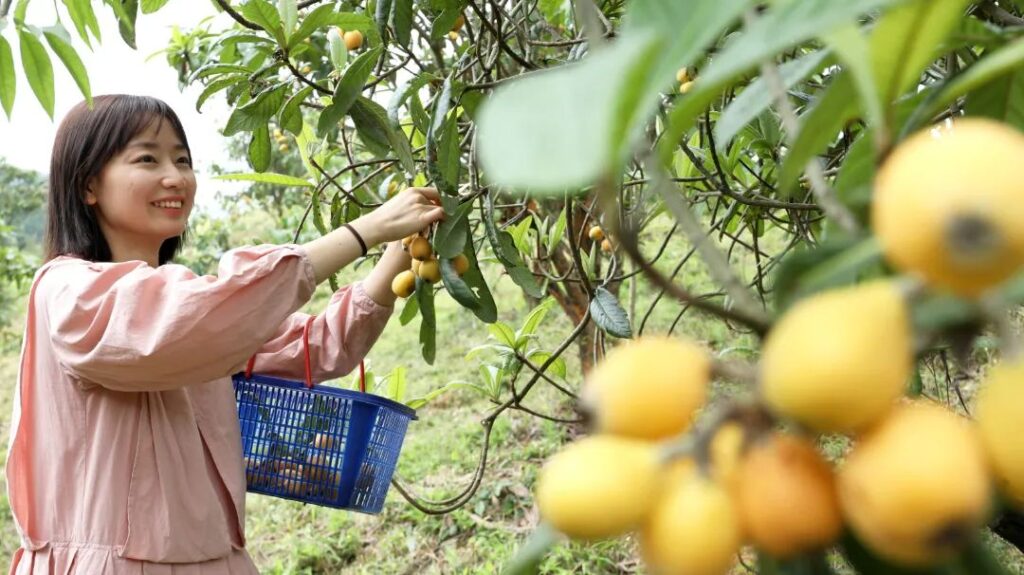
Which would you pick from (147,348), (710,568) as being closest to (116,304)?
(147,348)

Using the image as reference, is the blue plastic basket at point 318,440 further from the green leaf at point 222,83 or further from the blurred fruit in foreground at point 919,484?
the blurred fruit in foreground at point 919,484

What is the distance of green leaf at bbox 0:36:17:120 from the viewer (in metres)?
0.81

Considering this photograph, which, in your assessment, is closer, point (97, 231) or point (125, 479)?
point (125, 479)

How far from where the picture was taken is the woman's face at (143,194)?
1524 mm

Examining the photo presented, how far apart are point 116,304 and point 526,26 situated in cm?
80

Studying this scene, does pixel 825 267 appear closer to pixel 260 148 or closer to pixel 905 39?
pixel 905 39

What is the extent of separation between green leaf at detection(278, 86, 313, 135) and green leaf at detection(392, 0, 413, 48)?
15 centimetres

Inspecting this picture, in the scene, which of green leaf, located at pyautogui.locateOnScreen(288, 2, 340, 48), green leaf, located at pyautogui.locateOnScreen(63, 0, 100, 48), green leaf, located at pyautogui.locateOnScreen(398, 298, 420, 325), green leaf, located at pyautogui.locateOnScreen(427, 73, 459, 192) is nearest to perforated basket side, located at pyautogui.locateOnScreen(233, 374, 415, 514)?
green leaf, located at pyautogui.locateOnScreen(398, 298, 420, 325)

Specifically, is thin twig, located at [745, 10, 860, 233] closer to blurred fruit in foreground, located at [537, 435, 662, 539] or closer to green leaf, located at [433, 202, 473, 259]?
blurred fruit in foreground, located at [537, 435, 662, 539]

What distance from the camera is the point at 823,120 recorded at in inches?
15.4

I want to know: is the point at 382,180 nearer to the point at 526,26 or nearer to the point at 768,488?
the point at 526,26

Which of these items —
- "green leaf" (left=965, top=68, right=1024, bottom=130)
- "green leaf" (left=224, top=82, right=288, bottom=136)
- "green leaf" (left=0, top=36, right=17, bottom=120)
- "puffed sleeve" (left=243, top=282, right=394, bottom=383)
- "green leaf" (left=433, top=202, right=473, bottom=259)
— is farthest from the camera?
"puffed sleeve" (left=243, top=282, right=394, bottom=383)

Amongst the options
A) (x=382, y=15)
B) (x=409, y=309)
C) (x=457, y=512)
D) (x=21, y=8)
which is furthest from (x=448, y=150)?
(x=457, y=512)

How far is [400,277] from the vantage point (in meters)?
1.33
